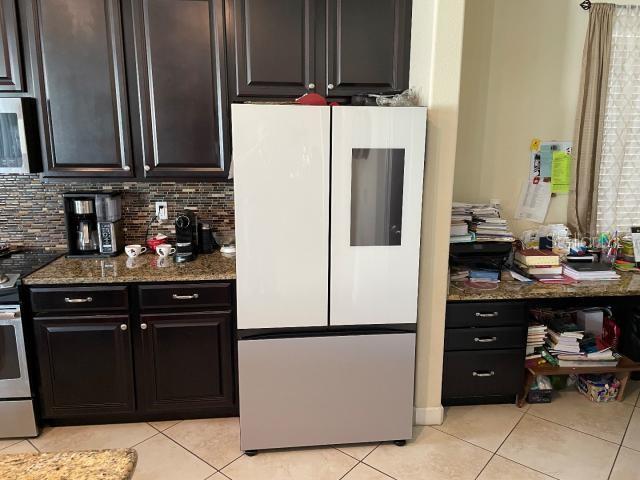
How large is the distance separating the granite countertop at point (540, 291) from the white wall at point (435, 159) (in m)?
0.21

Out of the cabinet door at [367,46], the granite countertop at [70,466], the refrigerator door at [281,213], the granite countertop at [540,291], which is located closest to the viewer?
the granite countertop at [70,466]

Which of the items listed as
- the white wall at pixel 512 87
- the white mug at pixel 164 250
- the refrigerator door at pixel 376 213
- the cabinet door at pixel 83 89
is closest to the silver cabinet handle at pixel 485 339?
the refrigerator door at pixel 376 213

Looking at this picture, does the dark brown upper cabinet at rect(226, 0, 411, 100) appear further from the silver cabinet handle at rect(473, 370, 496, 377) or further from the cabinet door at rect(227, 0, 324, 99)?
the silver cabinet handle at rect(473, 370, 496, 377)

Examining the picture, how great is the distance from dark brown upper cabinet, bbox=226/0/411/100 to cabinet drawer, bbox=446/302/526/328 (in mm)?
1262

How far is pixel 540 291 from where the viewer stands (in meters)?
2.54

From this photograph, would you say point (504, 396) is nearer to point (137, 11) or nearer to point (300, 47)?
point (300, 47)

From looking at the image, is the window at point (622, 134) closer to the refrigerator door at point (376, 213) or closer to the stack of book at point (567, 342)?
the stack of book at point (567, 342)

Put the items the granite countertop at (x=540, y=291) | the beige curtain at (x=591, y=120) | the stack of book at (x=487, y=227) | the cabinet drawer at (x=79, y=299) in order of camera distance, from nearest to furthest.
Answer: the cabinet drawer at (x=79, y=299)
the granite countertop at (x=540, y=291)
the stack of book at (x=487, y=227)
the beige curtain at (x=591, y=120)

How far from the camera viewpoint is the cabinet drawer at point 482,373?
2.58m

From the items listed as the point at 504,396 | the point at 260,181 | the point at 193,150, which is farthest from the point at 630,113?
the point at 193,150

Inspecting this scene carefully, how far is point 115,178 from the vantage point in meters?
2.50

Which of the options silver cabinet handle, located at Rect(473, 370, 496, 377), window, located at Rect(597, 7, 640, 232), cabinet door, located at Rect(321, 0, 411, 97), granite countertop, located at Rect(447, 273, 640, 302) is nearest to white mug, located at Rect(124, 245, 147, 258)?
cabinet door, located at Rect(321, 0, 411, 97)

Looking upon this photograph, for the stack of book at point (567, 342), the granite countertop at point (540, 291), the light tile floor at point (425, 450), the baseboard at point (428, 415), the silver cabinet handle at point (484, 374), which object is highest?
the granite countertop at point (540, 291)

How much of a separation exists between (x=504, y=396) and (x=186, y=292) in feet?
6.39
